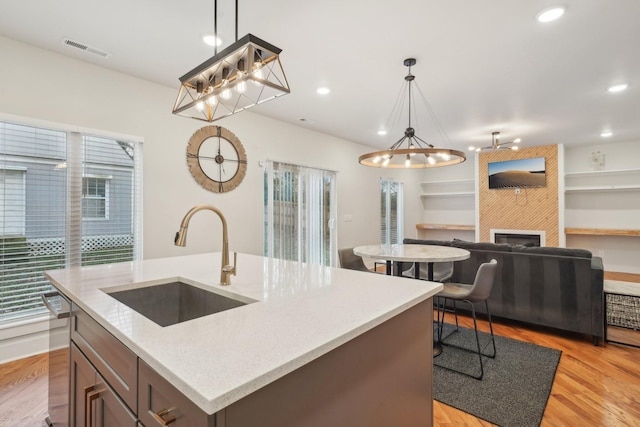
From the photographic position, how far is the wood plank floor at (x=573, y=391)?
6.24ft

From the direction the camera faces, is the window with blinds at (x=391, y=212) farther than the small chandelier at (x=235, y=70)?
Yes

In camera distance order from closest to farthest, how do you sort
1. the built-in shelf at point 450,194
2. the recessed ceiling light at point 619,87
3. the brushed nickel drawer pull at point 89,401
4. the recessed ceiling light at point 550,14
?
the brushed nickel drawer pull at point 89,401, the recessed ceiling light at point 550,14, the recessed ceiling light at point 619,87, the built-in shelf at point 450,194

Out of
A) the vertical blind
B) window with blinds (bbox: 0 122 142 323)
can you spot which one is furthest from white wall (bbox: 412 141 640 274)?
window with blinds (bbox: 0 122 142 323)

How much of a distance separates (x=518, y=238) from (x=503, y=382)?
17.4 feet

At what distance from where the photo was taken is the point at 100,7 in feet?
7.09

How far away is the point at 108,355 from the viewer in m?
1.03

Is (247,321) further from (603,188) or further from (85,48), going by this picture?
(603,188)

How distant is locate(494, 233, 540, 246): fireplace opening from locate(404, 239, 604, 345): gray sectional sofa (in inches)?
141

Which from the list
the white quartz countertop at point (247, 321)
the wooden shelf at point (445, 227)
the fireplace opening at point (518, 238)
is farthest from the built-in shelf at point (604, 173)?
the white quartz countertop at point (247, 321)

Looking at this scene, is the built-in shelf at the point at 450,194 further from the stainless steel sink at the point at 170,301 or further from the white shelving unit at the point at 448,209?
the stainless steel sink at the point at 170,301

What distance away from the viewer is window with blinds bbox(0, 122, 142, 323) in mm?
2604

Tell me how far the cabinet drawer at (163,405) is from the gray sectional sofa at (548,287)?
11.5 feet

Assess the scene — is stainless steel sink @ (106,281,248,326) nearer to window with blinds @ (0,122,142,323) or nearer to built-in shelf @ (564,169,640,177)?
window with blinds @ (0,122,142,323)

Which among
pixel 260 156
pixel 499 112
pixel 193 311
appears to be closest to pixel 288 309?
pixel 193 311
